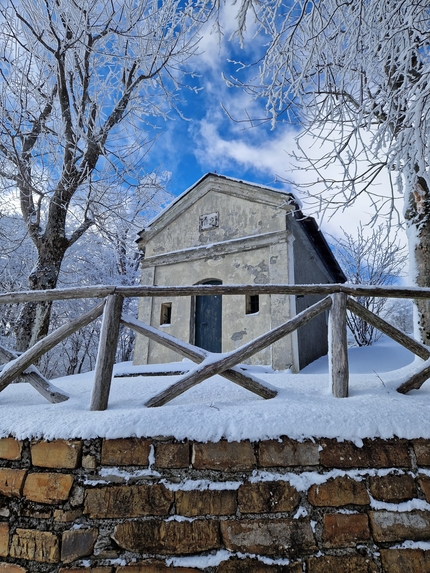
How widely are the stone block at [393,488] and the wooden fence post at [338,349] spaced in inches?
18.8

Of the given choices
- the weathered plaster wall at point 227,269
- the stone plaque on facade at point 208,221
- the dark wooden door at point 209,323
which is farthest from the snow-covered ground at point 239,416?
the stone plaque on facade at point 208,221

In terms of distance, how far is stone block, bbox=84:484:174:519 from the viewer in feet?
5.30

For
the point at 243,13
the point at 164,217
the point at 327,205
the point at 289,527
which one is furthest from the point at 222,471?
the point at 164,217

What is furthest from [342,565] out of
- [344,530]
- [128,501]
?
[128,501]

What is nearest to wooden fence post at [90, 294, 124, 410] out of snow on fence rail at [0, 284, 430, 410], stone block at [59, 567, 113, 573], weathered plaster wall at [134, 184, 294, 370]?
snow on fence rail at [0, 284, 430, 410]

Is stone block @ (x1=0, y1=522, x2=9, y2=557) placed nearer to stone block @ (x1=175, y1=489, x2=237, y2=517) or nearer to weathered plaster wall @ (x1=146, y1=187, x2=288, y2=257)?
stone block @ (x1=175, y1=489, x2=237, y2=517)

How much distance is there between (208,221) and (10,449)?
836 cm

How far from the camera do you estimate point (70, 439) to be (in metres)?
1.72

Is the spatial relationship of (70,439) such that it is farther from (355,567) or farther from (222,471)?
(355,567)

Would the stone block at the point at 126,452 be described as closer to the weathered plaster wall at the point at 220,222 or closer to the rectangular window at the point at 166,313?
the weathered plaster wall at the point at 220,222

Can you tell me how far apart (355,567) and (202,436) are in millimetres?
885

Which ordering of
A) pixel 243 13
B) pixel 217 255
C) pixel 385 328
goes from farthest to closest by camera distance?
1. pixel 217 255
2. pixel 243 13
3. pixel 385 328

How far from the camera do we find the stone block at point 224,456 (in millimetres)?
1673

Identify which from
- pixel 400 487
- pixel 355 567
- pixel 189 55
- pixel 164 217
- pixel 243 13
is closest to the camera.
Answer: pixel 355 567
